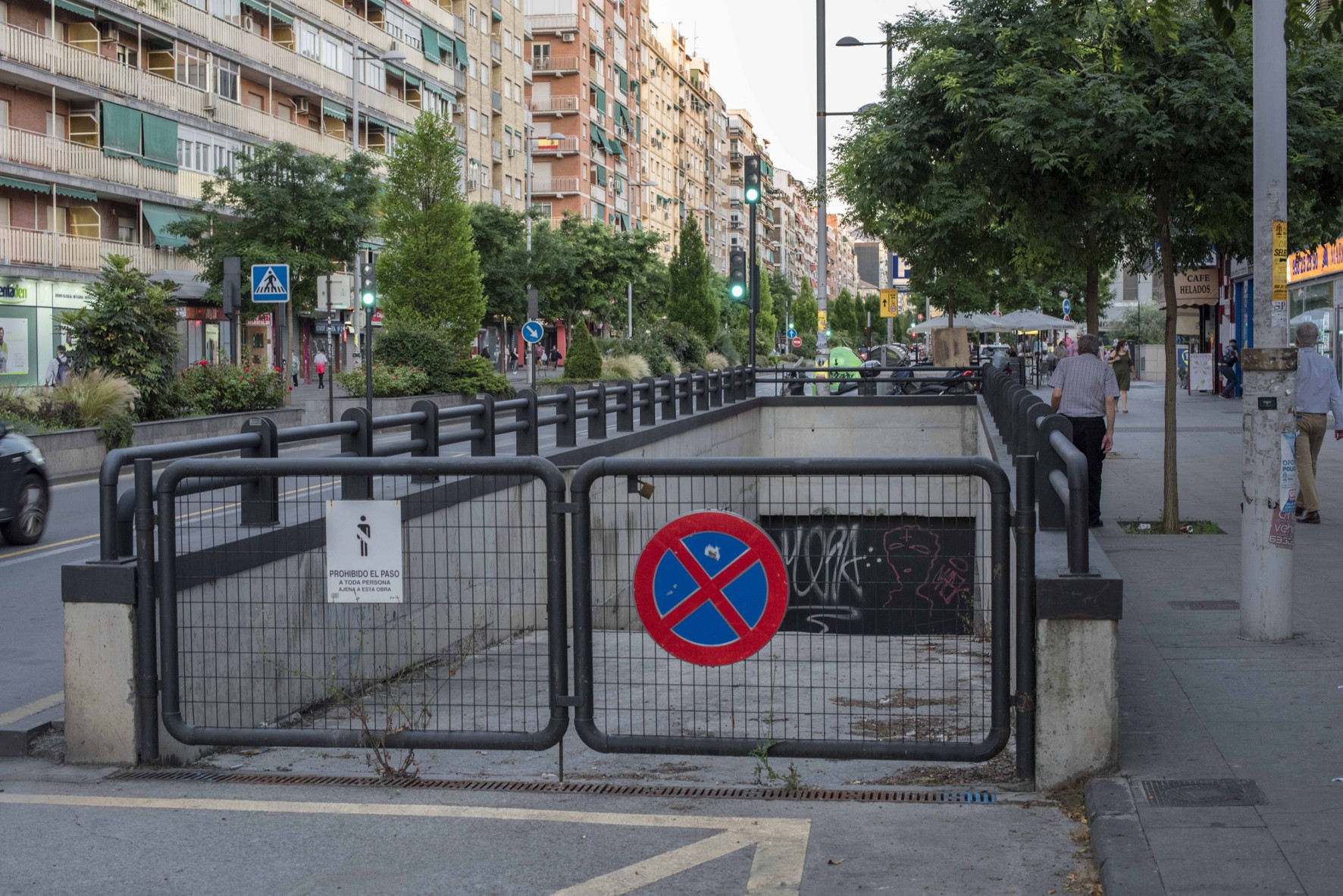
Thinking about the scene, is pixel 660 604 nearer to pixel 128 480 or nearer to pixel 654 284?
pixel 128 480

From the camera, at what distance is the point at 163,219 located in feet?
145

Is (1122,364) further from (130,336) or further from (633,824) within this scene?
(633,824)

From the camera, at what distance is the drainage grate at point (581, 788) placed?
534 centimetres

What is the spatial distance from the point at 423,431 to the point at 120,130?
36.7 metres

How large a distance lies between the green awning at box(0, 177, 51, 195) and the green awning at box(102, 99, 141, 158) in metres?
2.71

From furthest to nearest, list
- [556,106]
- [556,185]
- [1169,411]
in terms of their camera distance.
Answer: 1. [556,106]
2. [556,185]
3. [1169,411]

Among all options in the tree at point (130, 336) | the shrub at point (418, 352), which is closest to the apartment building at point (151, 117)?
the shrub at point (418, 352)

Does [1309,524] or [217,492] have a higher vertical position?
[217,492]

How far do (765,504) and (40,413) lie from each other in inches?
732

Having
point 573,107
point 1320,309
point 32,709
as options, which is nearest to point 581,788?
point 32,709

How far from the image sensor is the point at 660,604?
5.49 meters

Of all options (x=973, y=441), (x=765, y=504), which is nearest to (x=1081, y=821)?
(x=765, y=504)

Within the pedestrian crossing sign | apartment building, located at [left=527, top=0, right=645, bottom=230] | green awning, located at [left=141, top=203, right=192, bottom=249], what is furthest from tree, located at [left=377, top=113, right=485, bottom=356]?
apartment building, located at [left=527, top=0, right=645, bottom=230]

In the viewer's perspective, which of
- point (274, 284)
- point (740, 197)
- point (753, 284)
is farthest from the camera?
point (740, 197)
